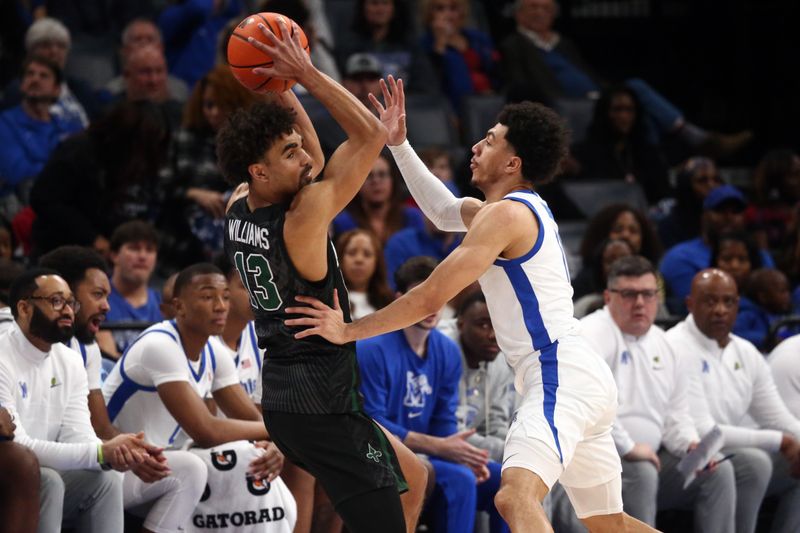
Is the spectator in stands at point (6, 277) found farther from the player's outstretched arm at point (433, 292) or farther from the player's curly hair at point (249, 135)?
the player's outstretched arm at point (433, 292)

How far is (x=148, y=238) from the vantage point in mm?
7109

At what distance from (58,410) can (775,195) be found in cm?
626

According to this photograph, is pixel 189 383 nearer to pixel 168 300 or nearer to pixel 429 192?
pixel 168 300

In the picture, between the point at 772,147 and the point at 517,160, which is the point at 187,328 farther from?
the point at 772,147

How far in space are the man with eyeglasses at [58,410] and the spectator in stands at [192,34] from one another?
426cm

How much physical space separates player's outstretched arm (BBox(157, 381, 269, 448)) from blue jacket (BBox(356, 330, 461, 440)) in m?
0.81

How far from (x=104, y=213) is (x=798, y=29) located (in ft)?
23.6

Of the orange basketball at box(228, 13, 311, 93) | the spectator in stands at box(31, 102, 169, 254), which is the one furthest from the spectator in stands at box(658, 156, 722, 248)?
the orange basketball at box(228, 13, 311, 93)

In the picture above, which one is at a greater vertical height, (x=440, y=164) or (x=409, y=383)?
(x=440, y=164)

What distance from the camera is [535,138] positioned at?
502 cm

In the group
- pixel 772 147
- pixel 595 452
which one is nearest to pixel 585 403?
pixel 595 452

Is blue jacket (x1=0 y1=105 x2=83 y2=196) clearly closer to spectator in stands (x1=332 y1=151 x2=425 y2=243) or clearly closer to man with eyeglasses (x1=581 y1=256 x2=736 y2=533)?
spectator in stands (x1=332 y1=151 x2=425 y2=243)

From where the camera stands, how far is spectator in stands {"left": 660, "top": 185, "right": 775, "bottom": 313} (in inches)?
340

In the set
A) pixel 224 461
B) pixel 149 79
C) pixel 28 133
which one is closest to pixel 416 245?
pixel 149 79
